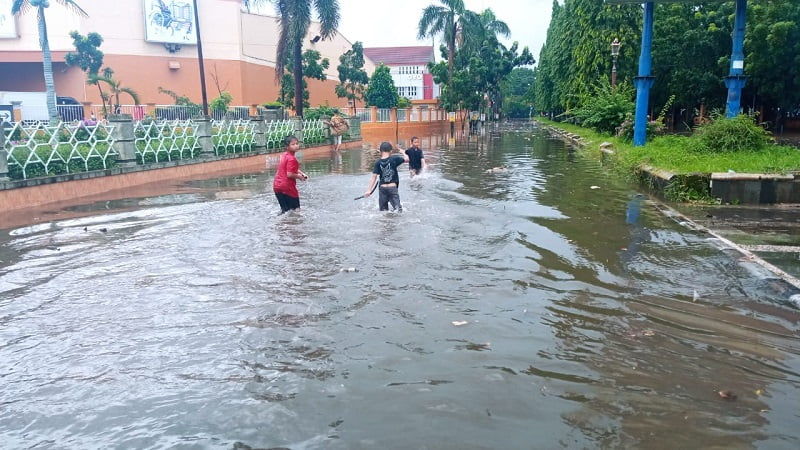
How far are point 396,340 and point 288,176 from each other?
19.9 ft

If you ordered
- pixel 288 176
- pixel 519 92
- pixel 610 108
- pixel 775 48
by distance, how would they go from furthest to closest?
pixel 519 92 < pixel 610 108 < pixel 775 48 < pixel 288 176

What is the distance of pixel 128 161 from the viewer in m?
16.9

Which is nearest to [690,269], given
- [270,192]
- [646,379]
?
[646,379]

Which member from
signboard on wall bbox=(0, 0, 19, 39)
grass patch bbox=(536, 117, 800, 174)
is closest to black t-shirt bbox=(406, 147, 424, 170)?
grass patch bbox=(536, 117, 800, 174)

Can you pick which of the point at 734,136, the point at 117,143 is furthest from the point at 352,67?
the point at 734,136

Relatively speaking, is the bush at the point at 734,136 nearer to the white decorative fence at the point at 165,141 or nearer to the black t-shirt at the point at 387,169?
the black t-shirt at the point at 387,169

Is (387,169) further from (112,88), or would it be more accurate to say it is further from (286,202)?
(112,88)

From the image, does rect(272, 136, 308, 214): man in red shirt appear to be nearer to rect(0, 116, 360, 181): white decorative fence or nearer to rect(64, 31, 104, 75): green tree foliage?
rect(0, 116, 360, 181): white decorative fence

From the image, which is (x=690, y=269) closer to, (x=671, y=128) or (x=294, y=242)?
(x=294, y=242)

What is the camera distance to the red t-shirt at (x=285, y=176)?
34.0 ft

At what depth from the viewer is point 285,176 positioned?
34.6 ft

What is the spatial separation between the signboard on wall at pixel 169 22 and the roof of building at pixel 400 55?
34.3 m

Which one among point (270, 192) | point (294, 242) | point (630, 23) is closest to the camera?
point (294, 242)

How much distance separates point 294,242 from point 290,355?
417cm
